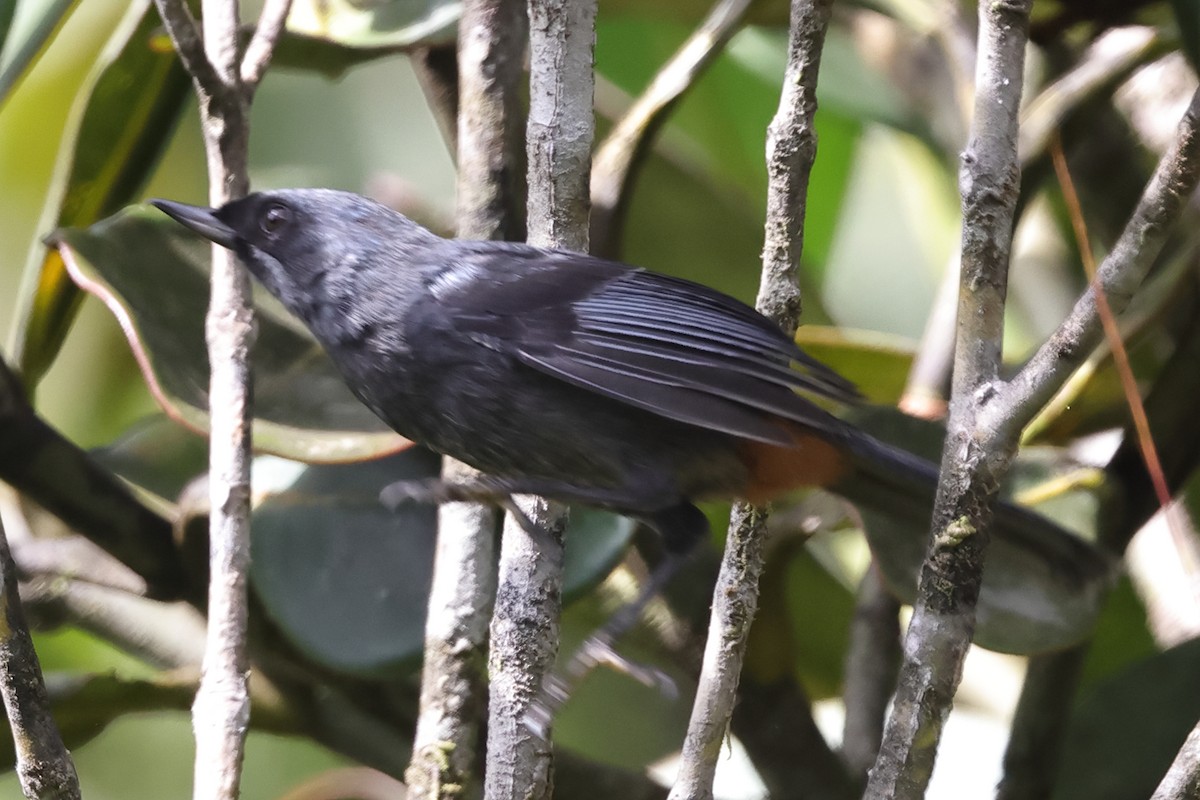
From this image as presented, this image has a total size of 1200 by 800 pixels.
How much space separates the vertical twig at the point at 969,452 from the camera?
1.33 metres

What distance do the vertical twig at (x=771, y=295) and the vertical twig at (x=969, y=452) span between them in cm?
18

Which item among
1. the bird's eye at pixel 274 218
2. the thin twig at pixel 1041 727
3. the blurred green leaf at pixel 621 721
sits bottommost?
the thin twig at pixel 1041 727

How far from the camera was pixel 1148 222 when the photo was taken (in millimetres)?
1319

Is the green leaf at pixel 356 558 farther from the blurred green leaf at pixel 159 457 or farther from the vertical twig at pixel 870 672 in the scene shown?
the vertical twig at pixel 870 672

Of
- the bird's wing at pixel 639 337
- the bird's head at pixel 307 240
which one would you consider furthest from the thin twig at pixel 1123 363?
the bird's head at pixel 307 240

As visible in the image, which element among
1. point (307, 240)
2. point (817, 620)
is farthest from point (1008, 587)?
point (307, 240)

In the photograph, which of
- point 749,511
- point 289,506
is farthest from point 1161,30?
point 289,506

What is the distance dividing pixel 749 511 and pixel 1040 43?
137cm

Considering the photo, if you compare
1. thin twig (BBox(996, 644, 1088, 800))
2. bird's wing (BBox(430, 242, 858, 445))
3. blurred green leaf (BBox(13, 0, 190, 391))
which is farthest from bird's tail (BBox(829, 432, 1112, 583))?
blurred green leaf (BBox(13, 0, 190, 391))

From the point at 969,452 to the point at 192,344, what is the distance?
126 centimetres

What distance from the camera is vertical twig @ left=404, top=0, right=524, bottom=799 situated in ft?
5.63

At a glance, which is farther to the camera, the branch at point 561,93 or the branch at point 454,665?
the branch at point 454,665

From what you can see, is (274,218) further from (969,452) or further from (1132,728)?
(1132,728)

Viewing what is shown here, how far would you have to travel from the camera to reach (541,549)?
1.62 m
